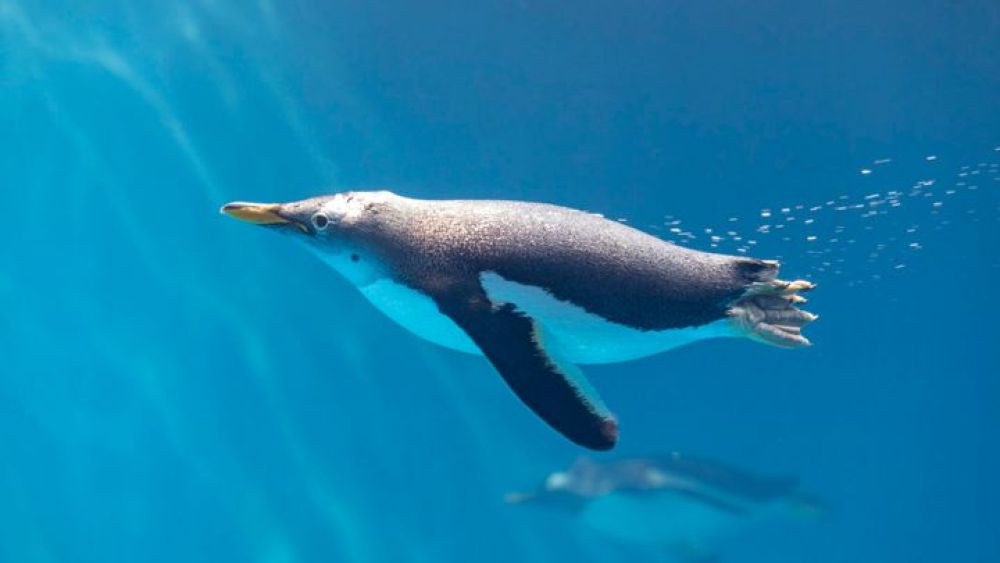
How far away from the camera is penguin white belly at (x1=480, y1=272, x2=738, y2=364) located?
2111mm

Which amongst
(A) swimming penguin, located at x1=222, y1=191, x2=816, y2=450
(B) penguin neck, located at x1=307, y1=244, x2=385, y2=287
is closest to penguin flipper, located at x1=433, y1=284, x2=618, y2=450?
(A) swimming penguin, located at x1=222, y1=191, x2=816, y2=450

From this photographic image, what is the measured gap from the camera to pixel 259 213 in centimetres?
227

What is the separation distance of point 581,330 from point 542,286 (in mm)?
173

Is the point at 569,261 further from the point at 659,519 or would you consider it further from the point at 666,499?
the point at 659,519

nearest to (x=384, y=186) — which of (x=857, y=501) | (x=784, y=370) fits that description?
(x=784, y=370)

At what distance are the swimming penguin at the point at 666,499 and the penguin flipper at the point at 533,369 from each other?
5.32m

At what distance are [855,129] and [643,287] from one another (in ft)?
15.4

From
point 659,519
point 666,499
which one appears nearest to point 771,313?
point 666,499

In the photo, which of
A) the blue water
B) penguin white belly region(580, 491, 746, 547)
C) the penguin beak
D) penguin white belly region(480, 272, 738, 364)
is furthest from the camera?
penguin white belly region(580, 491, 746, 547)

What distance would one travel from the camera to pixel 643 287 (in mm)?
2139

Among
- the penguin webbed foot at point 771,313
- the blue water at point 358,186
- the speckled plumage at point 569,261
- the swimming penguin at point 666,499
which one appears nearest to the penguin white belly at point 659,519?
the swimming penguin at point 666,499

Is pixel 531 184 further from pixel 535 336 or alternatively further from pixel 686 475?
pixel 535 336

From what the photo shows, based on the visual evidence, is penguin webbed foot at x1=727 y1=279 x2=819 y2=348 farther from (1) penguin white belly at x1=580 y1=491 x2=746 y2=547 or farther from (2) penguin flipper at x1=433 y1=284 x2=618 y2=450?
(1) penguin white belly at x1=580 y1=491 x2=746 y2=547

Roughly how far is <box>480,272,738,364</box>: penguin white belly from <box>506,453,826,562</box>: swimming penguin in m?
5.07
